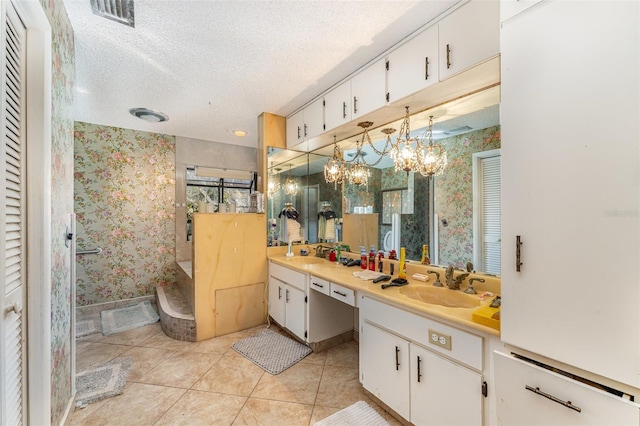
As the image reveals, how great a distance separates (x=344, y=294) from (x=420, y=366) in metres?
0.69

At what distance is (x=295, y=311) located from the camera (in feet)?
8.35

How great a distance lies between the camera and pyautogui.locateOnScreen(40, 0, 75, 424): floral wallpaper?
1.36 meters

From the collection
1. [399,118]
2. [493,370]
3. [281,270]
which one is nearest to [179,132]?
[281,270]

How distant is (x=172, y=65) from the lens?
2.11 m

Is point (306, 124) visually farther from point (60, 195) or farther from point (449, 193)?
point (60, 195)

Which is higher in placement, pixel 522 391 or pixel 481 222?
pixel 481 222

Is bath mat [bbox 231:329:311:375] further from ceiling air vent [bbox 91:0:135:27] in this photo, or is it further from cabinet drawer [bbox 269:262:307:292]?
ceiling air vent [bbox 91:0:135:27]

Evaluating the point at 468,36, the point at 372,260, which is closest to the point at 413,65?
the point at 468,36

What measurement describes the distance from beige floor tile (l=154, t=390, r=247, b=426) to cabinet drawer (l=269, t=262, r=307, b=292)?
0.97m

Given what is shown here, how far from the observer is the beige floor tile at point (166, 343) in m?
2.58

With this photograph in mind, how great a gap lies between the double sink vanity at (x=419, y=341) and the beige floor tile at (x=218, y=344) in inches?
31.6

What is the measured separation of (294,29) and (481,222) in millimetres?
1828

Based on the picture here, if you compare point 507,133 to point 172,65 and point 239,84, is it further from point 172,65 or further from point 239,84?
point 172,65

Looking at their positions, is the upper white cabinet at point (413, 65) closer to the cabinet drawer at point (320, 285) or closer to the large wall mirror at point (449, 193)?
the large wall mirror at point (449, 193)
